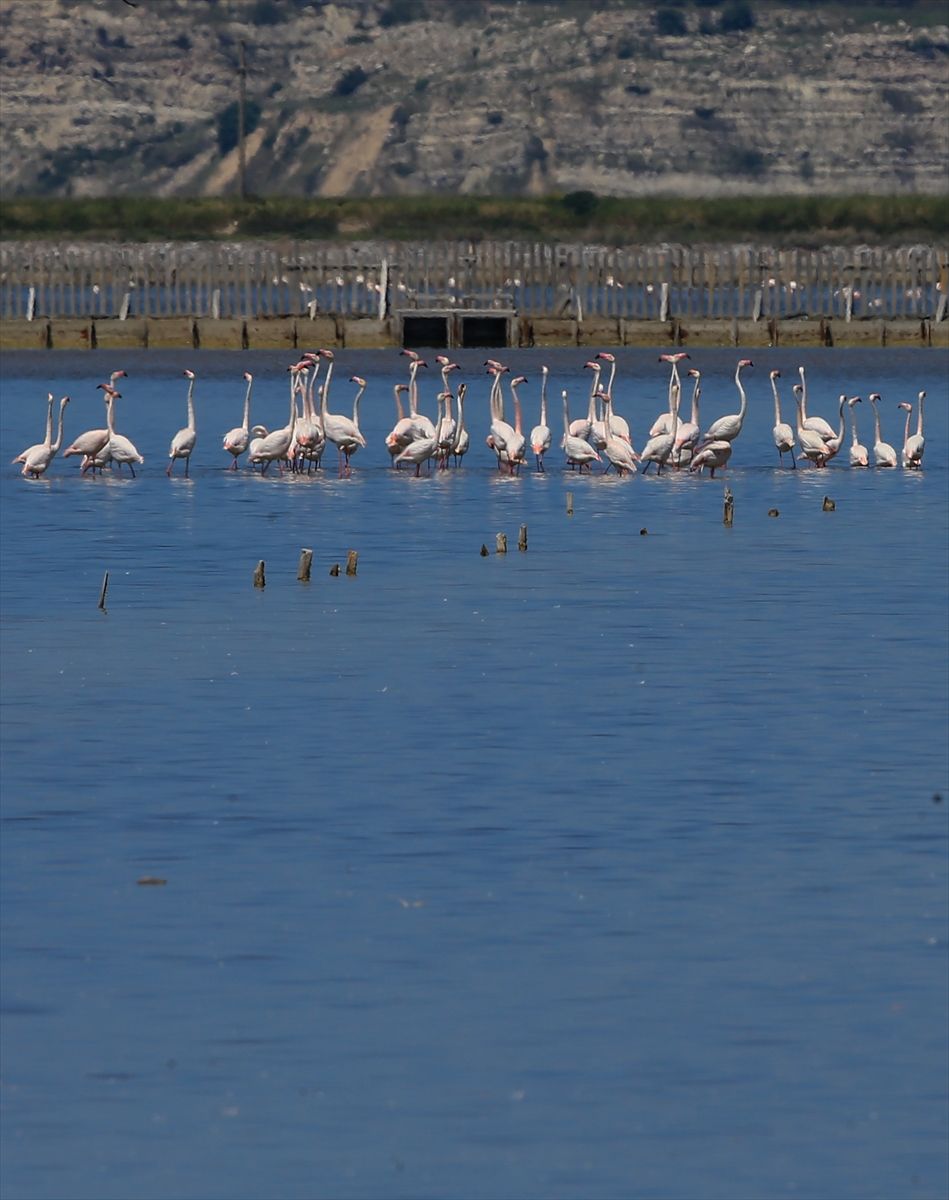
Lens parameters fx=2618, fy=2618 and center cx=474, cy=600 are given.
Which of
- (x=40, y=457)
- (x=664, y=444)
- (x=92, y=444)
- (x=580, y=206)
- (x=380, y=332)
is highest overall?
(x=664, y=444)

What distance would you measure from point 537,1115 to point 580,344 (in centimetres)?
6404

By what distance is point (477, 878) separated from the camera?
13867 millimetres

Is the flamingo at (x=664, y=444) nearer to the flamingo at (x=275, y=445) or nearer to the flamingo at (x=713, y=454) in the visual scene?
the flamingo at (x=713, y=454)

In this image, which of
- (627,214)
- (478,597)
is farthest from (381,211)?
(478,597)

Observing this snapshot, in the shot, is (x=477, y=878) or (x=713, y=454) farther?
(x=713, y=454)

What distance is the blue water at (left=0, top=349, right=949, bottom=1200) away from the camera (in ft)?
33.3

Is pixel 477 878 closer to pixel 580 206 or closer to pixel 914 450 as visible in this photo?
pixel 914 450

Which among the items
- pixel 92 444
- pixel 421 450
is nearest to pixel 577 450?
pixel 421 450

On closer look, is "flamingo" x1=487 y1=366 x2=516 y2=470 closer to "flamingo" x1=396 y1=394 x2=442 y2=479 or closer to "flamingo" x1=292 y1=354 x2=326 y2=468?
"flamingo" x1=396 y1=394 x2=442 y2=479

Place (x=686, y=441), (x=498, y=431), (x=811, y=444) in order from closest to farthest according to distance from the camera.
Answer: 1. (x=686, y=441)
2. (x=498, y=431)
3. (x=811, y=444)

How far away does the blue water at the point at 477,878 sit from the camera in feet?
33.3

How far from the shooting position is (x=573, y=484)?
39344 mm

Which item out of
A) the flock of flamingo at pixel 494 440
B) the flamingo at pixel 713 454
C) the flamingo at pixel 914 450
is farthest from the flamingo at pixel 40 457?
the flamingo at pixel 914 450

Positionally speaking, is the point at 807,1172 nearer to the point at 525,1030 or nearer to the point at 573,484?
the point at 525,1030
